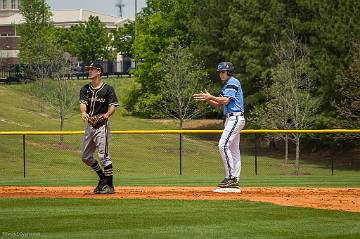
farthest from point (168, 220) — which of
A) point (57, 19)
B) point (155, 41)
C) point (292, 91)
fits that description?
point (57, 19)

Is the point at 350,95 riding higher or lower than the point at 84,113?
lower

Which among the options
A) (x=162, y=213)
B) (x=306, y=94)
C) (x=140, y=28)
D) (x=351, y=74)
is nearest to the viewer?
(x=162, y=213)

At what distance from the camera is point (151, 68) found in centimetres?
7181

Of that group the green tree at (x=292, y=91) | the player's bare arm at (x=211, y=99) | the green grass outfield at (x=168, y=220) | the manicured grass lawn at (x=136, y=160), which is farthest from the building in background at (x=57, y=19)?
the green grass outfield at (x=168, y=220)

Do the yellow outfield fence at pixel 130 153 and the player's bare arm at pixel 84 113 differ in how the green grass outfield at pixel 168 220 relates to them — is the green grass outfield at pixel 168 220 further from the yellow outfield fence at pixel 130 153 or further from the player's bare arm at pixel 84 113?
the yellow outfield fence at pixel 130 153

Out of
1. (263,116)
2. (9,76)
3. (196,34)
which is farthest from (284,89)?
(9,76)

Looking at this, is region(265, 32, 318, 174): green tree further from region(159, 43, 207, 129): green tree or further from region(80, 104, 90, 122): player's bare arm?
region(80, 104, 90, 122): player's bare arm

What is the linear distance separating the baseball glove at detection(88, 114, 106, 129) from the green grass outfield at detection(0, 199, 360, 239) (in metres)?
1.38

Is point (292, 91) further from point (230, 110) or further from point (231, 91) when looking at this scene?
point (231, 91)

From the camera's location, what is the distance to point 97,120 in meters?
14.3

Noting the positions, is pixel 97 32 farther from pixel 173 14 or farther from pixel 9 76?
pixel 173 14

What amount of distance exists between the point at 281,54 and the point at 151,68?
24161mm

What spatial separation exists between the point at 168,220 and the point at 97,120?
333 centimetres

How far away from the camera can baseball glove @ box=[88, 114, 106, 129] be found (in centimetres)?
1431
